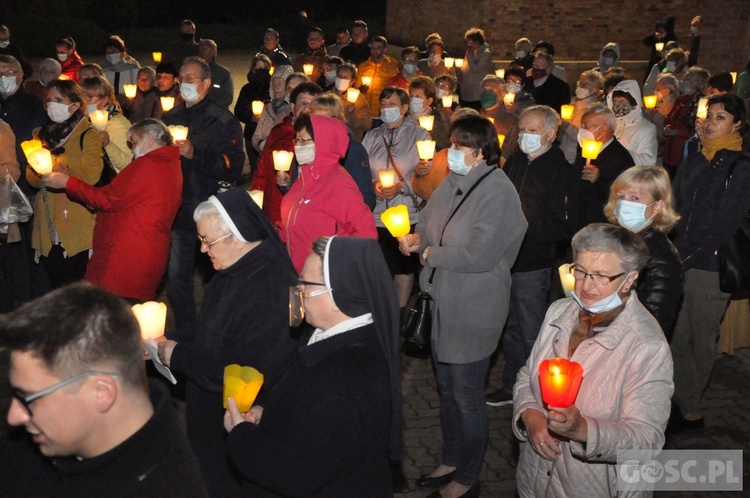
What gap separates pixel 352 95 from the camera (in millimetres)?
10453

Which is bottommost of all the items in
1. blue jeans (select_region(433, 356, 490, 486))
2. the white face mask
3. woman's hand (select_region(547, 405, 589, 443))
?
blue jeans (select_region(433, 356, 490, 486))

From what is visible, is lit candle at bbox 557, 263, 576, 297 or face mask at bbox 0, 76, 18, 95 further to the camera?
face mask at bbox 0, 76, 18, 95

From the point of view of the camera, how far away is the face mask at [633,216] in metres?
4.86

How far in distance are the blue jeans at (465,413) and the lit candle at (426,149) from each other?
2.64 meters

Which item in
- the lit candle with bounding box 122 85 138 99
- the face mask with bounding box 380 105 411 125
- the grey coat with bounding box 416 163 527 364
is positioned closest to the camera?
the grey coat with bounding box 416 163 527 364

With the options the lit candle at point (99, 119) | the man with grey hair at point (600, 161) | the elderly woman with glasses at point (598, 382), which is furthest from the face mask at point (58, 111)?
the elderly woman with glasses at point (598, 382)

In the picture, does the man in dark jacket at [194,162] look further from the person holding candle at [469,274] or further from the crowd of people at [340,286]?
the person holding candle at [469,274]

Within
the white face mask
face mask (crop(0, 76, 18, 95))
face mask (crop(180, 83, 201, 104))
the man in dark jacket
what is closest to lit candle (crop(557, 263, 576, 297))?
the man in dark jacket

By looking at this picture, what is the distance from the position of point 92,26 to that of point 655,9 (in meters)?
20.6

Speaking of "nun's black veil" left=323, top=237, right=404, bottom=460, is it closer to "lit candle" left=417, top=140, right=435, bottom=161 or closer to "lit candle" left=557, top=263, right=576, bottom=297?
"lit candle" left=557, top=263, right=576, bottom=297

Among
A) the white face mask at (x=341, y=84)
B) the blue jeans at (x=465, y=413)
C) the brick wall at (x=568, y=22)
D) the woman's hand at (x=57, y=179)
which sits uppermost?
the brick wall at (x=568, y=22)

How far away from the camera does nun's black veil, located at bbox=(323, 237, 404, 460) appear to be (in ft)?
10.4

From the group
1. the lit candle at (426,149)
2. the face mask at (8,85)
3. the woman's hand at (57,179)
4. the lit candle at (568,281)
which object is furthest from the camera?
the face mask at (8,85)

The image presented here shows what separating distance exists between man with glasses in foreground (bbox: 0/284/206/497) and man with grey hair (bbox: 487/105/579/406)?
407 cm
